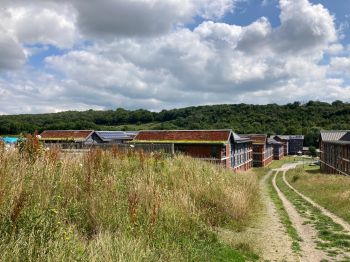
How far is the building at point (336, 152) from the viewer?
51594 mm

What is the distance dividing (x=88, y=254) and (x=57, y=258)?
0.76 metres

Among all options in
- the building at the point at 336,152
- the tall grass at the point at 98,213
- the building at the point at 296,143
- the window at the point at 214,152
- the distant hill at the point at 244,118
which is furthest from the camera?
the building at the point at 296,143

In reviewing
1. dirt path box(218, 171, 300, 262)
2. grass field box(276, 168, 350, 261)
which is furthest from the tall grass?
grass field box(276, 168, 350, 261)

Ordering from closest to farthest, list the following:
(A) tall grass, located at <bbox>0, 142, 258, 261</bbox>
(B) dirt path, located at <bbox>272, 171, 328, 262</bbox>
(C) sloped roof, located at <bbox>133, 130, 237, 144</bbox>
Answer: (A) tall grass, located at <bbox>0, 142, 258, 261</bbox> < (B) dirt path, located at <bbox>272, 171, 328, 262</bbox> < (C) sloped roof, located at <bbox>133, 130, 237, 144</bbox>

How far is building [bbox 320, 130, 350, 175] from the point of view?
169 ft

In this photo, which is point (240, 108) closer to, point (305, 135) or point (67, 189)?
point (305, 135)

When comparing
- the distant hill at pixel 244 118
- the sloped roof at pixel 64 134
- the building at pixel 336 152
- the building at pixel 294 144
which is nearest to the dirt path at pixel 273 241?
the sloped roof at pixel 64 134

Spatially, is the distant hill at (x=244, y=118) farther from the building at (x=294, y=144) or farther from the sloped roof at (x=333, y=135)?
the sloped roof at (x=333, y=135)

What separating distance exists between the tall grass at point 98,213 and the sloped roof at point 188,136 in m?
31.8

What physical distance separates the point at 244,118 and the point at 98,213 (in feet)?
484

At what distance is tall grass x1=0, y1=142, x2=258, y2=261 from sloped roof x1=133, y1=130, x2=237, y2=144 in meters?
31.8

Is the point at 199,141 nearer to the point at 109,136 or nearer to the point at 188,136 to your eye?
the point at 188,136

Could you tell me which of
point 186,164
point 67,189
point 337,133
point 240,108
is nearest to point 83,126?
point 337,133

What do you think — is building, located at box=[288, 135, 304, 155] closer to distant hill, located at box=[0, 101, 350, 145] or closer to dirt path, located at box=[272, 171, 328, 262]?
distant hill, located at box=[0, 101, 350, 145]
